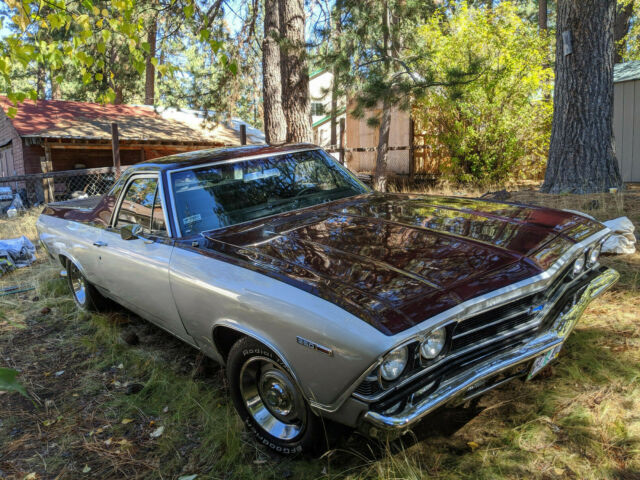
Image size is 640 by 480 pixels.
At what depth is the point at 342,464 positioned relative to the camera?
8.20ft

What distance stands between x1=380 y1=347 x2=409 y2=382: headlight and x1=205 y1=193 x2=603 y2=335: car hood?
0.46 ft

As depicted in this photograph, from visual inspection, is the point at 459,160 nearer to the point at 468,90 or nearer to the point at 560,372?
the point at 468,90

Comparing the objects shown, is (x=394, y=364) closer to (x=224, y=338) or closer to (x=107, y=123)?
(x=224, y=338)

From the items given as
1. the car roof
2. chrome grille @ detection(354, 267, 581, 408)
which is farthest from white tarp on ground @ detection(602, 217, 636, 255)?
the car roof

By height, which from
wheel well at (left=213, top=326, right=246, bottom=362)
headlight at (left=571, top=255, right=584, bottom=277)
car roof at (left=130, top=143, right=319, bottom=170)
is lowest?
wheel well at (left=213, top=326, right=246, bottom=362)

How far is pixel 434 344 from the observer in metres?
2.16

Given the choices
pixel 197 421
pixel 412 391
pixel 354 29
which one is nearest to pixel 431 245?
pixel 412 391

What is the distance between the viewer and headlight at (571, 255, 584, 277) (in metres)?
2.88

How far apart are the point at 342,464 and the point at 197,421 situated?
3.42ft

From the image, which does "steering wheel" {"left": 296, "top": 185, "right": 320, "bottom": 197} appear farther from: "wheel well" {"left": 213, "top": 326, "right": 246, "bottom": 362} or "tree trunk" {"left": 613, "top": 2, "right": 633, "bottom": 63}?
"tree trunk" {"left": 613, "top": 2, "right": 633, "bottom": 63}

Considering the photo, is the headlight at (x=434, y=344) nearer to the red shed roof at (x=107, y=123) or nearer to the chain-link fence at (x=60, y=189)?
the chain-link fence at (x=60, y=189)

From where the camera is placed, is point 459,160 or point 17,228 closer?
point 17,228

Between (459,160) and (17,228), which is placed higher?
(459,160)

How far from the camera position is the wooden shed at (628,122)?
11047 mm
